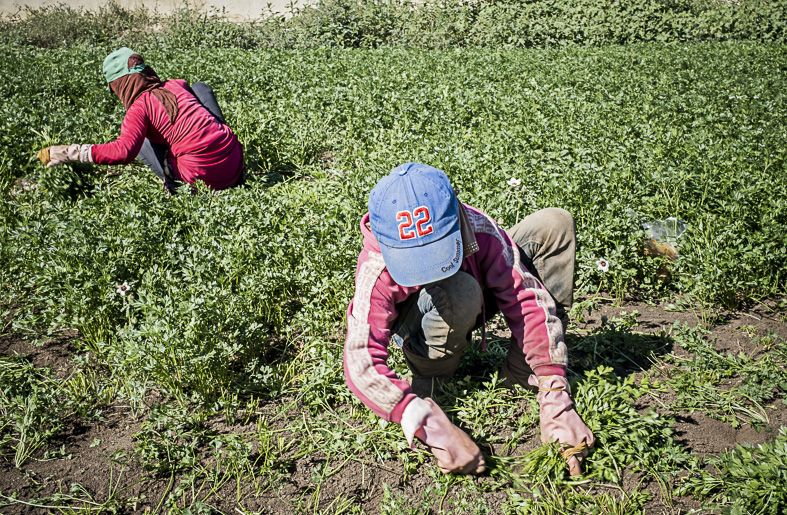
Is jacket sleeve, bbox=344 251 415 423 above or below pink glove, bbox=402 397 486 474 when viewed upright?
above

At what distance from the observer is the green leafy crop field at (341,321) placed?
274 cm

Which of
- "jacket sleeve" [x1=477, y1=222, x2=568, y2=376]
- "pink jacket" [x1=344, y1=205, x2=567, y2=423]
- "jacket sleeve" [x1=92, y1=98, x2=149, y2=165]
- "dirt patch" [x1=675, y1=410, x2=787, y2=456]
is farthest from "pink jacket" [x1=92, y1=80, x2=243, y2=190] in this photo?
"dirt patch" [x1=675, y1=410, x2=787, y2=456]

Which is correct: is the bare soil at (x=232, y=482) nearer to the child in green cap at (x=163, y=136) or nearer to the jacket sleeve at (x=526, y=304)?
the jacket sleeve at (x=526, y=304)

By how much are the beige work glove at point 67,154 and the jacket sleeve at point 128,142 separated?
0.17 feet

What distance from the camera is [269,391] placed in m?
3.40

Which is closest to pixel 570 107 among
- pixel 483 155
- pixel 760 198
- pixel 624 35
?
pixel 483 155

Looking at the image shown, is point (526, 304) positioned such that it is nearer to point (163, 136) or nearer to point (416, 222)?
point (416, 222)

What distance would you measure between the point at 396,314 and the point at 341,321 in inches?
46.3

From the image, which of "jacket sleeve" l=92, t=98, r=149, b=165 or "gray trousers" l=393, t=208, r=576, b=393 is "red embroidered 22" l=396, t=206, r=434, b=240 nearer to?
"gray trousers" l=393, t=208, r=576, b=393

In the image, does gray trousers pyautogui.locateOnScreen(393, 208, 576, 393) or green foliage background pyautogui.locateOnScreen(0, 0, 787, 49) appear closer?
gray trousers pyautogui.locateOnScreen(393, 208, 576, 393)

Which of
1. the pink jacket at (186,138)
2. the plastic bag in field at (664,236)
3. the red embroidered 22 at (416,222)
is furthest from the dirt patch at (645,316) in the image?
the pink jacket at (186,138)

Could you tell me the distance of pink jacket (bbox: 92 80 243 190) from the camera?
5.00m

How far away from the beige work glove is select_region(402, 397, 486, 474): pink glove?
137 inches

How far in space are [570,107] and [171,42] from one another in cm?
820
